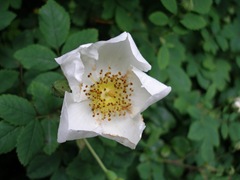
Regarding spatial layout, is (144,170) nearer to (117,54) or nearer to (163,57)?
(163,57)

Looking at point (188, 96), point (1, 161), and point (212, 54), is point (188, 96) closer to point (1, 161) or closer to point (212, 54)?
point (212, 54)

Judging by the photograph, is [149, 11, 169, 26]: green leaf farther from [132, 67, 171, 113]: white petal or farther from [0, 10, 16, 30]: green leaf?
[0, 10, 16, 30]: green leaf

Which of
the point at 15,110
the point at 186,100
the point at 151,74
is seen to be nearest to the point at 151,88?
the point at 15,110

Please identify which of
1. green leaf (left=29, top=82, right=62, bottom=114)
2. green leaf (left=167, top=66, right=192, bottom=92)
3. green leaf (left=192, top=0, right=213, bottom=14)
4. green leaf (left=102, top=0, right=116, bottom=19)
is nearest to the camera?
green leaf (left=29, top=82, right=62, bottom=114)

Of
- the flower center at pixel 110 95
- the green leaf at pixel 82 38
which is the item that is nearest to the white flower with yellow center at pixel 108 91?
the flower center at pixel 110 95

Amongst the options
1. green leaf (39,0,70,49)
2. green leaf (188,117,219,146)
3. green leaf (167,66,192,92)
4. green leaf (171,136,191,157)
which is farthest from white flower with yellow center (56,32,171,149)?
green leaf (171,136,191,157)

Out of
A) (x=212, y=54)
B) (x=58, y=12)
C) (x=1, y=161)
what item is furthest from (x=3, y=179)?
(x=212, y=54)
